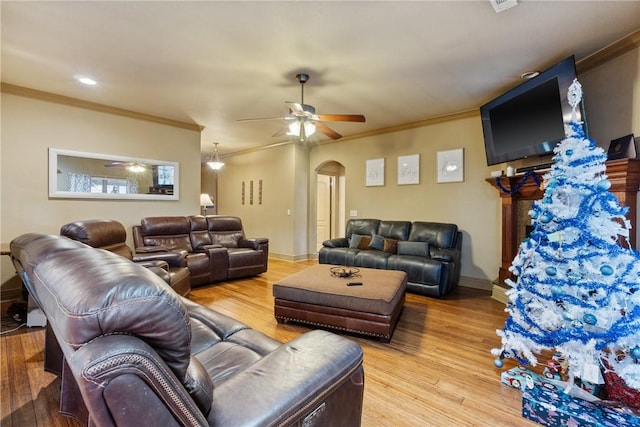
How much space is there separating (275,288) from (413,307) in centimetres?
174

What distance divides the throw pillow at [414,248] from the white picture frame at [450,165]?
3.93 ft

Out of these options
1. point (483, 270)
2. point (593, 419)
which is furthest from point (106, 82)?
point (483, 270)

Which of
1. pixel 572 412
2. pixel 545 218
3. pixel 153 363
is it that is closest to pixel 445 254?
pixel 545 218

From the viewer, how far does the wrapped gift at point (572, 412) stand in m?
1.64

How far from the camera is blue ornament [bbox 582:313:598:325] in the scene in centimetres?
179

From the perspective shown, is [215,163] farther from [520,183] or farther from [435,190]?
[520,183]

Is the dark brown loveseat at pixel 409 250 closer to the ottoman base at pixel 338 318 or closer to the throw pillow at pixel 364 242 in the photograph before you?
the throw pillow at pixel 364 242

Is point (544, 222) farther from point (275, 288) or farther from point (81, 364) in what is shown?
point (81, 364)

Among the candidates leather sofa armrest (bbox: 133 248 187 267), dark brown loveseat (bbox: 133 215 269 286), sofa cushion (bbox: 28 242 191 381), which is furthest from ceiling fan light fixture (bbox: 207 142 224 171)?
sofa cushion (bbox: 28 242 191 381)

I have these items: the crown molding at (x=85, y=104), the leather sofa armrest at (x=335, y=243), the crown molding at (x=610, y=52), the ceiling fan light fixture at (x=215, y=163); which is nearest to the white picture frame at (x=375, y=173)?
the leather sofa armrest at (x=335, y=243)

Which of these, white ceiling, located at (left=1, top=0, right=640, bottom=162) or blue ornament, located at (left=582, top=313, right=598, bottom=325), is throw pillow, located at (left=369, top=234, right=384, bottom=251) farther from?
blue ornament, located at (left=582, top=313, right=598, bottom=325)

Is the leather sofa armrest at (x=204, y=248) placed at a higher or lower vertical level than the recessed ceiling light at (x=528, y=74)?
lower

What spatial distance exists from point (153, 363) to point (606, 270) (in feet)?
7.81

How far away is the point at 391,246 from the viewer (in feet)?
15.6
